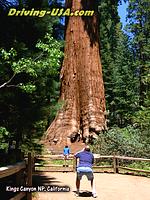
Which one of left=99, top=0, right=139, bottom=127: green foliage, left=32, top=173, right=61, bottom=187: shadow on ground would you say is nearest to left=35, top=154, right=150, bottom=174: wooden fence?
left=32, top=173, right=61, bottom=187: shadow on ground

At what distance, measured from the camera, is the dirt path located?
447 inches

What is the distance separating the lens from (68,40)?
23.6m

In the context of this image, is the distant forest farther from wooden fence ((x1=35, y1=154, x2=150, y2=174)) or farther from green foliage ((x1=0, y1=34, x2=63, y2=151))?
wooden fence ((x1=35, y1=154, x2=150, y2=174))

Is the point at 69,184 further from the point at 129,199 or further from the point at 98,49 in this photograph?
the point at 98,49

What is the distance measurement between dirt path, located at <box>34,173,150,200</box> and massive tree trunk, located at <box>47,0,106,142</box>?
17.8 feet

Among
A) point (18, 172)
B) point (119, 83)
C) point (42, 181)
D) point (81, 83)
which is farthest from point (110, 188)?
point (119, 83)

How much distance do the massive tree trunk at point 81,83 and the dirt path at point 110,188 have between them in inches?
213

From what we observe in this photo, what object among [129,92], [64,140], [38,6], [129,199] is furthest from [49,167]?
[129,92]

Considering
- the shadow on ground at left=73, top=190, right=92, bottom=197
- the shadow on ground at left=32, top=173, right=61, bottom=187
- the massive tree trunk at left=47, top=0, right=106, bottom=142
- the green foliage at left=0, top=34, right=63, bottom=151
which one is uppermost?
the massive tree trunk at left=47, top=0, right=106, bottom=142

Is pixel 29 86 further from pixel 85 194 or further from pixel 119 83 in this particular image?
pixel 119 83

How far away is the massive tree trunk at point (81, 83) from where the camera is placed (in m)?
22.1

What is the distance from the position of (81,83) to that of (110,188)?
1037 cm

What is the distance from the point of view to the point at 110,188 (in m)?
13.2

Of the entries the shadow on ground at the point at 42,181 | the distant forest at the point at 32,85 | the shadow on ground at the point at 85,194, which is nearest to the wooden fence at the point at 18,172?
the distant forest at the point at 32,85
